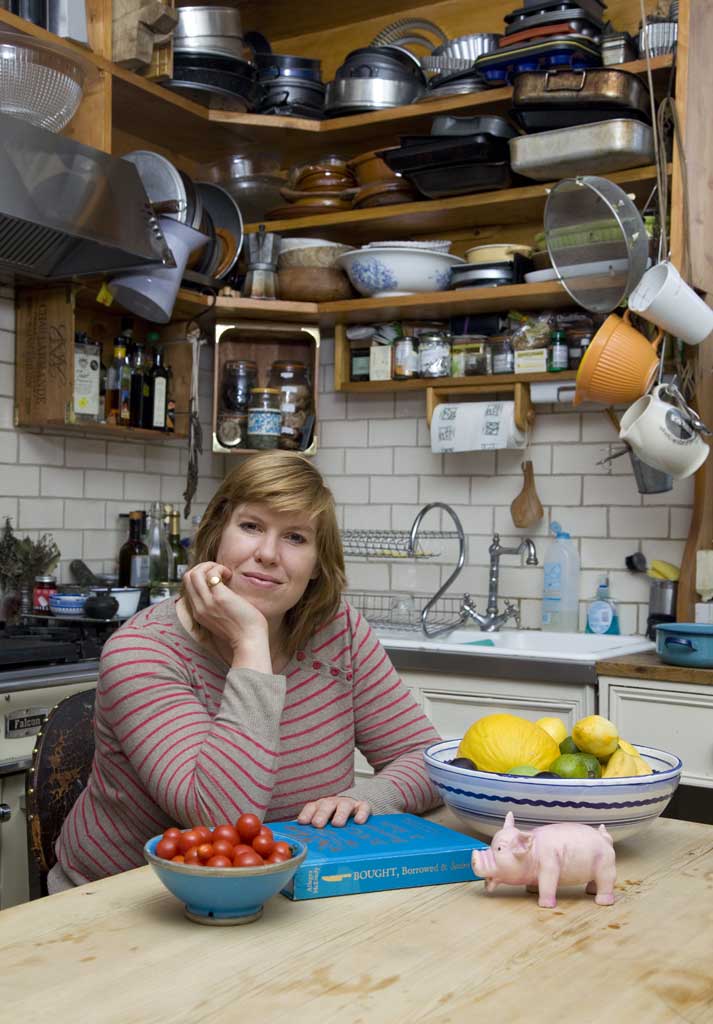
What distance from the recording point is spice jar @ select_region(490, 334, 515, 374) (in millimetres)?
3635

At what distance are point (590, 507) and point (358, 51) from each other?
167 centimetres

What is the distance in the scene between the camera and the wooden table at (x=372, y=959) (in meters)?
0.96

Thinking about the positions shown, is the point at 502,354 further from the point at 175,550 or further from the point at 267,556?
the point at 267,556

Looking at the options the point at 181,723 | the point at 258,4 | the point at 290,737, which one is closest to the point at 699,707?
the point at 290,737

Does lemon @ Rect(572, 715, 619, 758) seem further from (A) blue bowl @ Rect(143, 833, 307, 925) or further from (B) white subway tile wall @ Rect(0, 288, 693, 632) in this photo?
(B) white subway tile wall @ Rect(0, 288, 693, 632)

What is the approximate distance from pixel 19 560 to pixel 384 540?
4.16 feet

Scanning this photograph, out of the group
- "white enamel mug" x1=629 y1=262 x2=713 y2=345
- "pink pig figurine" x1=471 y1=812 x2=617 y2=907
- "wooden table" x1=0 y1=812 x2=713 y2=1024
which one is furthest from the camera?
"white enamel mug" x1=629 y1=262 x2=713 y2=345

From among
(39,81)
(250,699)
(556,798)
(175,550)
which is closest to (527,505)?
(175,550)

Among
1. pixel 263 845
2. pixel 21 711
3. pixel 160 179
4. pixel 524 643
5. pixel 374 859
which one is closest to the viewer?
pixel 263 845

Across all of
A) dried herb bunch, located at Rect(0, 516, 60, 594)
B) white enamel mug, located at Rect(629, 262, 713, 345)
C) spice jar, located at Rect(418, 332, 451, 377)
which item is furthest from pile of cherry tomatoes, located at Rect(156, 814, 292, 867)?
spice jar, located at Rect(418, 332, 451, 377)

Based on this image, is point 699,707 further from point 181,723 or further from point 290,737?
point 181,723

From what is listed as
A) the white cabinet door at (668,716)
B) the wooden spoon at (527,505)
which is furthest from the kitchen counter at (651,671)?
the wooden spoon at (527,505)

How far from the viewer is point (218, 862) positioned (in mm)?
1140

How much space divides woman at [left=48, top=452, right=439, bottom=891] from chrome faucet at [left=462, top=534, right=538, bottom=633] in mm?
1731
